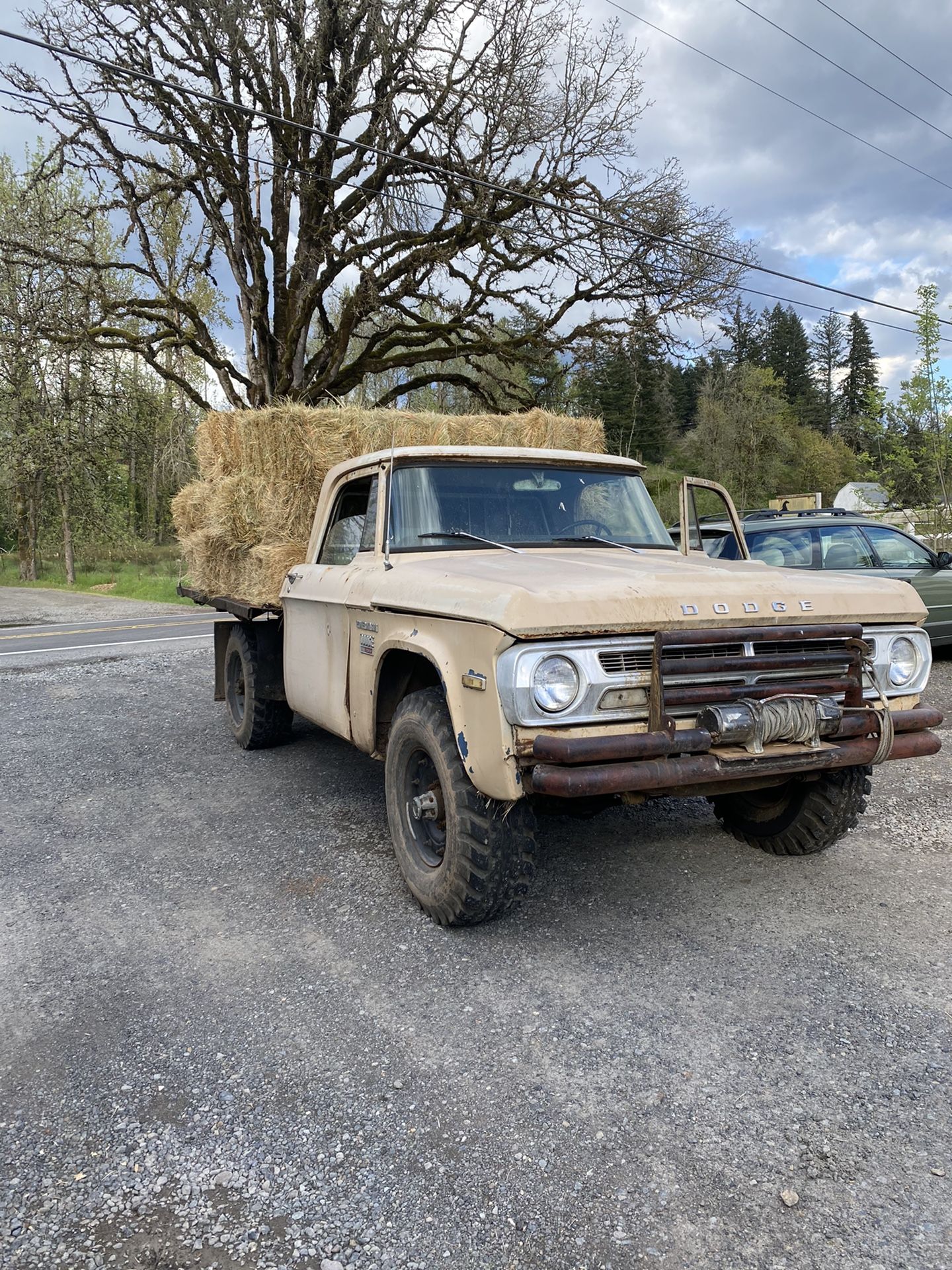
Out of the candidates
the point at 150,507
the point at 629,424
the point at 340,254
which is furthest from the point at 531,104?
the point at 629,424

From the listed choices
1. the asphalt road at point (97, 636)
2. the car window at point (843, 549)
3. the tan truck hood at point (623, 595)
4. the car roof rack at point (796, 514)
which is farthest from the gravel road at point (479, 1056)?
the asphalt road at point (97, 636)

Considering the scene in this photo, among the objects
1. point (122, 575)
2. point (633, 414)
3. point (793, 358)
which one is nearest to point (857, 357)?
point (793, 358)

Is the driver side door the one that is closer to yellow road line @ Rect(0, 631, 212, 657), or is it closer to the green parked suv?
the green parked suv

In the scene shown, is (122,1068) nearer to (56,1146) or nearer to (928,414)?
(56,1146)

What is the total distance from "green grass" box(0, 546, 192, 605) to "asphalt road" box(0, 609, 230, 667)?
2.65 metres

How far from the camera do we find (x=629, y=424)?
5634 centimetres

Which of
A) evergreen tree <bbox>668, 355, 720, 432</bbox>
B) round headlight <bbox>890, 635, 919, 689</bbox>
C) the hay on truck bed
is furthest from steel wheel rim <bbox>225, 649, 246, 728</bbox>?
evergreen tree <bbox>668, 355, 720, 432</bbox>

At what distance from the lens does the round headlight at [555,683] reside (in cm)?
299

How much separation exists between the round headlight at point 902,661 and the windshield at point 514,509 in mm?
1426

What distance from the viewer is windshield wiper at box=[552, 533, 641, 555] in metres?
4.59

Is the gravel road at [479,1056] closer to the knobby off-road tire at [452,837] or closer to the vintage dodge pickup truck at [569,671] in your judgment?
the knobby off-road tire at [452,837]

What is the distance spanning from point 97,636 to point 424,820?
1223cm

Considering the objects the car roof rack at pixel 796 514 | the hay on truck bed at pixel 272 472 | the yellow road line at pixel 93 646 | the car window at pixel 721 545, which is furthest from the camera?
the yellow road line at pixel 93 646

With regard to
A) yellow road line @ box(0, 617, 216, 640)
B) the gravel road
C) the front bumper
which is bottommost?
the gravel road
